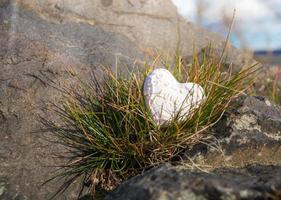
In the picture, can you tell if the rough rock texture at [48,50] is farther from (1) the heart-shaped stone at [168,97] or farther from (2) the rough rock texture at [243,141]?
(2) the rough rock texture at [243,141]

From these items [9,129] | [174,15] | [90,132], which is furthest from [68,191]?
[174,15]

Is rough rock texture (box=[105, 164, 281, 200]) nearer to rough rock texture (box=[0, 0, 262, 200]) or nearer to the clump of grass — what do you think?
the clump of grass

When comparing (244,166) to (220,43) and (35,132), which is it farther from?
(220,43)

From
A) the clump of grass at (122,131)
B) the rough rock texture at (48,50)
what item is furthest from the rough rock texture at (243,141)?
the rough rock texture at (48,50)

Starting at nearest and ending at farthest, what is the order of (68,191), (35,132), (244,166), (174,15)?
(244,166) < (68,191) < (35,132) < (174,15)

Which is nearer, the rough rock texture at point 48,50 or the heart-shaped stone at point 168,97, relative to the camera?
the heart-shaped stone at point 168,97

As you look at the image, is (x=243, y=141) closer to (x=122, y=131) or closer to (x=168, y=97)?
(x=168, y=97)

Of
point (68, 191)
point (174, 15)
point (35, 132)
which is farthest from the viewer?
point (174, 15)
